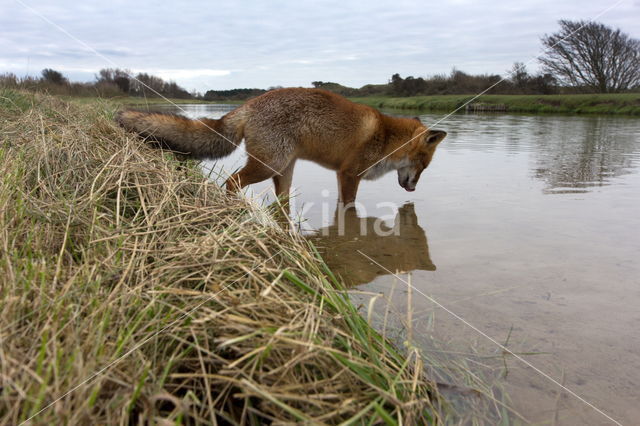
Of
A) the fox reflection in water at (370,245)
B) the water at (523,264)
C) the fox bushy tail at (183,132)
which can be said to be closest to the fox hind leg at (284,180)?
the water at (523,264)

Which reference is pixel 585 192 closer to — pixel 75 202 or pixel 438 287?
pixel 438 287

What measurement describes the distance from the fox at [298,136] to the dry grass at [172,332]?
225 cm

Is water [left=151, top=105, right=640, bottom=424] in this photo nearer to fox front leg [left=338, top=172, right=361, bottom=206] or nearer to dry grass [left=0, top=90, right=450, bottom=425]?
fox front leg [left=338, top=172, right=361, bottom=206]

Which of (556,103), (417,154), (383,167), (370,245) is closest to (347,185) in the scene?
(383,167)

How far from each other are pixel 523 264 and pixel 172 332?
324 centimetres

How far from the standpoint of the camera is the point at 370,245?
184 inches

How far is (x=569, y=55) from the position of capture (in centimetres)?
3538

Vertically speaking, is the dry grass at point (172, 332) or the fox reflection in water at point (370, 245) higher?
the dry grass at point (172, 332)

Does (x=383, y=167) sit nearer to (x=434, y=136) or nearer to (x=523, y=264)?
(x=434, y=136)

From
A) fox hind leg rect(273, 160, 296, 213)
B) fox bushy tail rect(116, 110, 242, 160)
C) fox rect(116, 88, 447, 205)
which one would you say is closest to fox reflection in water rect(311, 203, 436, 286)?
fox rect(116, 88, 447, 205)

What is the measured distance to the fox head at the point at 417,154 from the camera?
6.52m

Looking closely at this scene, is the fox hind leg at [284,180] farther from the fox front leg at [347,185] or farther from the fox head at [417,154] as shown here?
the fox head at [417,154]

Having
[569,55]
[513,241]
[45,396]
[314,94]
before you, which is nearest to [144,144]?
[314,94]

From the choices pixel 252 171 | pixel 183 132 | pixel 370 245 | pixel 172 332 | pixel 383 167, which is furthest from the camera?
pixel 383 167
